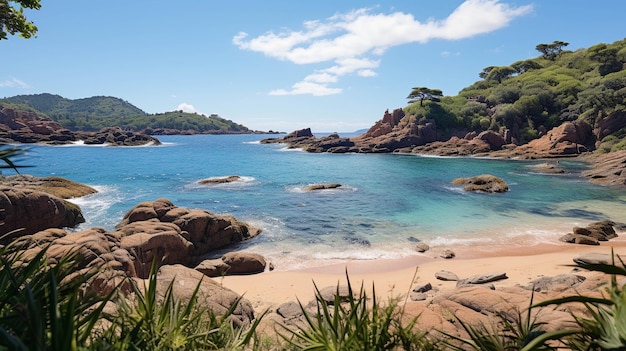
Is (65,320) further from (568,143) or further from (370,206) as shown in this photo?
(568,143)

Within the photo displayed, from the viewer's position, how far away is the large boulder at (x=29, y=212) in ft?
52.8

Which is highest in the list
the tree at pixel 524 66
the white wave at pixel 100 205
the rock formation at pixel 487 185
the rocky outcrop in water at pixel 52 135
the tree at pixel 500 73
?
the tree at pixel 524 66

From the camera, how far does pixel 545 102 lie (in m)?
75.8

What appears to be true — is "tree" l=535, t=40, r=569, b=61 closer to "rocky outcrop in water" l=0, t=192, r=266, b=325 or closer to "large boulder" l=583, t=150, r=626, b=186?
"large boulder" l=583, t=150, r=626, b=186

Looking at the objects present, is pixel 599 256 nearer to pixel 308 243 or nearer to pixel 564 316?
pixel 564 316

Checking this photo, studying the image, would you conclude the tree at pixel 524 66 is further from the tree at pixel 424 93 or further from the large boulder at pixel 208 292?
the large boulder at pixel 208 292

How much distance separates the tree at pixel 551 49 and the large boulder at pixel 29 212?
468 feet

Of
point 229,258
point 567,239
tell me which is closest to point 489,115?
point 567,239

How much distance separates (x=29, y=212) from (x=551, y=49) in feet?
486

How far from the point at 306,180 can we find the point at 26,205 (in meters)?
28.7

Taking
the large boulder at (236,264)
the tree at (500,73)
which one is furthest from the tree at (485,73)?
the large boulder at (236,264)

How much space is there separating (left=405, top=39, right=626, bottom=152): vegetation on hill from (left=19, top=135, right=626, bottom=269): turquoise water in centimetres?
1980

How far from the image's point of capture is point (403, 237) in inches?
800

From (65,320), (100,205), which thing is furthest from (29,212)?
(65,320)
